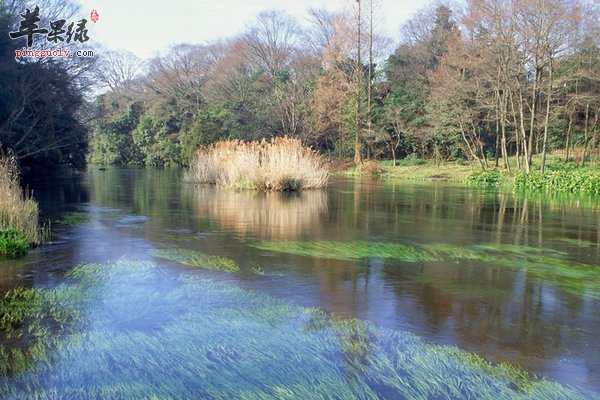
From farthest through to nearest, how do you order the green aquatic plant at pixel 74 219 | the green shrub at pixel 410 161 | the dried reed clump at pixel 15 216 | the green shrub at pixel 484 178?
the green shrub at pixel 410 161 → the green shrub at pixel 484 178 → the green aquatic plant at pixel 74 219 → the dried reed clump at pixel 15 216

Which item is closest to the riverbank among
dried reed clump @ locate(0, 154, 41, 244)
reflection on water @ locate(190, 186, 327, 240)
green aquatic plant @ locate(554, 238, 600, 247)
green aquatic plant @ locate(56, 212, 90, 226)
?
reflection on water @ locate(190, 186, 327, 240)

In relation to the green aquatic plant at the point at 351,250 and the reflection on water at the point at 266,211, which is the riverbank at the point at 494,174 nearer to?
the reflection on water at the point at 266,211

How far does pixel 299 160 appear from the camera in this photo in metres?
19.5

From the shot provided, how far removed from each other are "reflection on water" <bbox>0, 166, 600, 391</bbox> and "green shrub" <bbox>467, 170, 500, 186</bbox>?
1009 centimetres

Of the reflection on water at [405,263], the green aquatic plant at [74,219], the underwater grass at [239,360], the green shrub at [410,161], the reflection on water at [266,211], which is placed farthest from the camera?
the green shrub at [410,161]

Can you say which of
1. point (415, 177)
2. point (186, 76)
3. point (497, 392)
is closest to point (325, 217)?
point (497, 392)

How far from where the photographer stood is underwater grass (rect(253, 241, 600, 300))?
6759mm

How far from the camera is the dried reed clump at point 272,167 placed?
1900 cm

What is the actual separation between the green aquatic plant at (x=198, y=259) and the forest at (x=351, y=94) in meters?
14.7

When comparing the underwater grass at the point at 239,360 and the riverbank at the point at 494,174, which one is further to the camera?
the riverbank at the point at 494,174

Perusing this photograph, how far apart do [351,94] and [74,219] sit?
28200 mm

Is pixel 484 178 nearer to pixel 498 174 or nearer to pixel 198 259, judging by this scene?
pixel 498 174

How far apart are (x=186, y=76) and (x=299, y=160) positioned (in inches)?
1441

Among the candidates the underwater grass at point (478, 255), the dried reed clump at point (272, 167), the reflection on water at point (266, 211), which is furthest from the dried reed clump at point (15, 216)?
the dried reed clump at point (272, 167)
